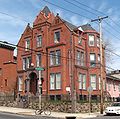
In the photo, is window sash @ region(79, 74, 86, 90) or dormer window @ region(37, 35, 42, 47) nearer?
window sash @ region(79, 74, 86, 90)

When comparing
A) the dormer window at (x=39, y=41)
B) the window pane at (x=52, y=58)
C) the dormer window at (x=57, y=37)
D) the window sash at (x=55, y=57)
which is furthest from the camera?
the dormer window at (x=39, y=41)

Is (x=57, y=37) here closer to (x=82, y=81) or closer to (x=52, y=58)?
(x=52, y=58)

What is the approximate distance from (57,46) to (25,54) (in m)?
6.96

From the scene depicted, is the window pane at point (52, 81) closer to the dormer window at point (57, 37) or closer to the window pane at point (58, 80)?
the window pane at point (58, 80)

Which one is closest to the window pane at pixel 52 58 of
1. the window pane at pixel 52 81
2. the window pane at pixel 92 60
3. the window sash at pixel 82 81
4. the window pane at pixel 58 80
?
the window pane at pixel 52 81

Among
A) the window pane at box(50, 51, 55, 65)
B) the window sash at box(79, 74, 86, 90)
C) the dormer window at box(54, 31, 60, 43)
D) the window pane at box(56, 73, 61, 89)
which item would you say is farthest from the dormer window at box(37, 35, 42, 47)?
the window sash at box(79, 74, 86, 90)

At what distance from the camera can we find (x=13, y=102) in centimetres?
4159

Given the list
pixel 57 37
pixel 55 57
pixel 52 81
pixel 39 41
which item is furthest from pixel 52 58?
pixel 39 41

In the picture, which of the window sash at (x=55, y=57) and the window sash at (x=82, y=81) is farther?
the window sash at (x=82, y=81)

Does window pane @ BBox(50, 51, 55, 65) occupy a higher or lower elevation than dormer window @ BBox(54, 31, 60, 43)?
lower

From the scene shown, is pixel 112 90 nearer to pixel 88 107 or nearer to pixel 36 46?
pixel 36 46

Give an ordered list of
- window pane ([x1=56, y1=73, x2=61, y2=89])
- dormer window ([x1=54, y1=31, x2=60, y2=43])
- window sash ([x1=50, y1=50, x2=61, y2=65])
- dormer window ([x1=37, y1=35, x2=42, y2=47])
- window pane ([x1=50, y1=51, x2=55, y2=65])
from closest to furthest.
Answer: window pane ([x1=56, y1=73, x2=61, y2=89]) < window sash ([x1=50, y1=50, x2=61, y2=65]) < window pane ([x1=50, y1=51, x2=55, y2=65]) < dormer window ([x1=54, y1=31, x2=60, y2=43]) < dormer window ([x1=37, y1=35, x2=42, y2=47])

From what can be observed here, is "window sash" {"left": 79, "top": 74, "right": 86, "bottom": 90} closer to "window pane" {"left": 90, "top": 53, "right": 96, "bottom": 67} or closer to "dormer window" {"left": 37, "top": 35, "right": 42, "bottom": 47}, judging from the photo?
"window pane" {"left": 90, "top": 53, "right": 96, "bottom": 67}

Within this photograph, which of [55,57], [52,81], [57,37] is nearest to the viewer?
[52,81]
